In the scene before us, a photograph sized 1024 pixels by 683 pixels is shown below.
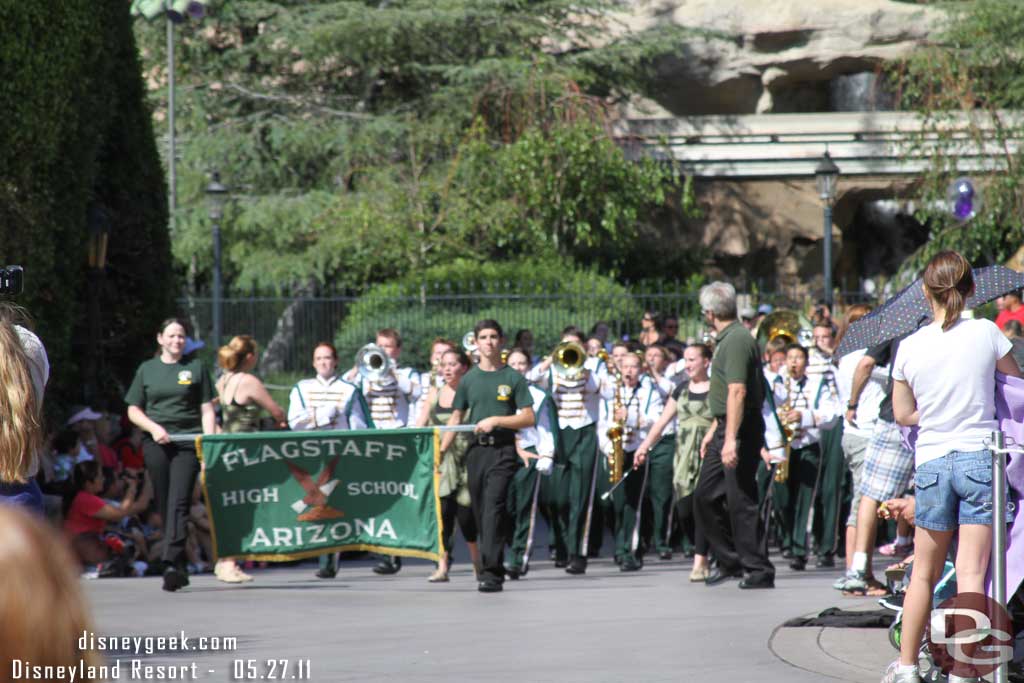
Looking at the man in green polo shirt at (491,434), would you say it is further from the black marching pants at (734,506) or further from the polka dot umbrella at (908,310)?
the polka dot umbrella at (908,310)

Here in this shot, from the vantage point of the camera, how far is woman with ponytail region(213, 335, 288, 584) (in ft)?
36.3

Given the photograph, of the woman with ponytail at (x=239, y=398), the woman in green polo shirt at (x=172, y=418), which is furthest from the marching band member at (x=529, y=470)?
the woman in green polo shirt at (x=172, y=418)

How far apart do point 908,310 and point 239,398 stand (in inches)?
211

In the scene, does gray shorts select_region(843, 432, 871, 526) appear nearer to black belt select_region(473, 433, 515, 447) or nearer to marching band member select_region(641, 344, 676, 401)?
marching band member select_region(641, 344, 676, 401)

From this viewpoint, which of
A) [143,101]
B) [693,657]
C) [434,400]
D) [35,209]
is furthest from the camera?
[143,101]

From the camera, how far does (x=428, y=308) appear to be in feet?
75.5

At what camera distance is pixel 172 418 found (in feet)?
35.4

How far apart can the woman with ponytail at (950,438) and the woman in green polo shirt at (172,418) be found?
19.0 feet

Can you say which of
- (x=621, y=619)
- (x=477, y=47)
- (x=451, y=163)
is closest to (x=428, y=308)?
(x=451, y=163)

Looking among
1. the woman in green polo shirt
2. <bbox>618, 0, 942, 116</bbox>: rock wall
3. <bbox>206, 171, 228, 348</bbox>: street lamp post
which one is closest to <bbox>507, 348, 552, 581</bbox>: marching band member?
the woman in green polo shirt

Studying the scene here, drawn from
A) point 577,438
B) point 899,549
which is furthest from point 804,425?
point 577,438

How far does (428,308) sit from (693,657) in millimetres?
15689

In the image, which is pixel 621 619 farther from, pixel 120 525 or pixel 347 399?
pixel 120 525

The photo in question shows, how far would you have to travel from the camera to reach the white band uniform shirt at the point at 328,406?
1186cm
